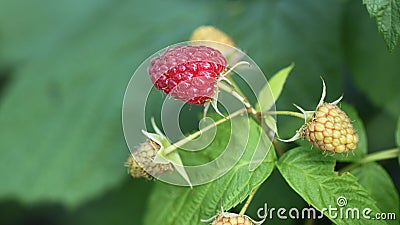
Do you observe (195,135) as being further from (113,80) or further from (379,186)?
(113,80)

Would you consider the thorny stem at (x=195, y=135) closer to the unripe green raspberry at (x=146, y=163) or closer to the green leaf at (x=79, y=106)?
the unripe green raspberry at (x=146, y=163)

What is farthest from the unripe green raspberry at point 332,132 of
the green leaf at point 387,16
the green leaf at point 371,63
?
the green leaf at point 371,63

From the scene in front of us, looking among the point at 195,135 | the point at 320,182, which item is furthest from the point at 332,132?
the point at 195,135

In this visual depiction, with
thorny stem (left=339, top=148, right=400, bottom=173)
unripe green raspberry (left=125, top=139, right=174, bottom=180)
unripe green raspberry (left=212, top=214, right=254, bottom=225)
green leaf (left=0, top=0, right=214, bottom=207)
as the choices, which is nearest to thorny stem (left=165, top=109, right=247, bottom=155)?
unripe green raspberry (left=125, top=139, right=174, bottom=180)

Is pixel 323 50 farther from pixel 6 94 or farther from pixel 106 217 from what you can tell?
pixel 6 94

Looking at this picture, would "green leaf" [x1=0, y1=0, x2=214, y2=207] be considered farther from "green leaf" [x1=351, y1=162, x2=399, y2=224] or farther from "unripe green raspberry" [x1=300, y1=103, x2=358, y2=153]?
"unripe green raspberry" [x1=300, y1=103, x2=358, y2=153]

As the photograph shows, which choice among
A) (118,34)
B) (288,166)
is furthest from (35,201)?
(288,166)

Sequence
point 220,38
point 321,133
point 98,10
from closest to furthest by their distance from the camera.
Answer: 1. point 321,133
2. point 220,38
3. point 98,10
